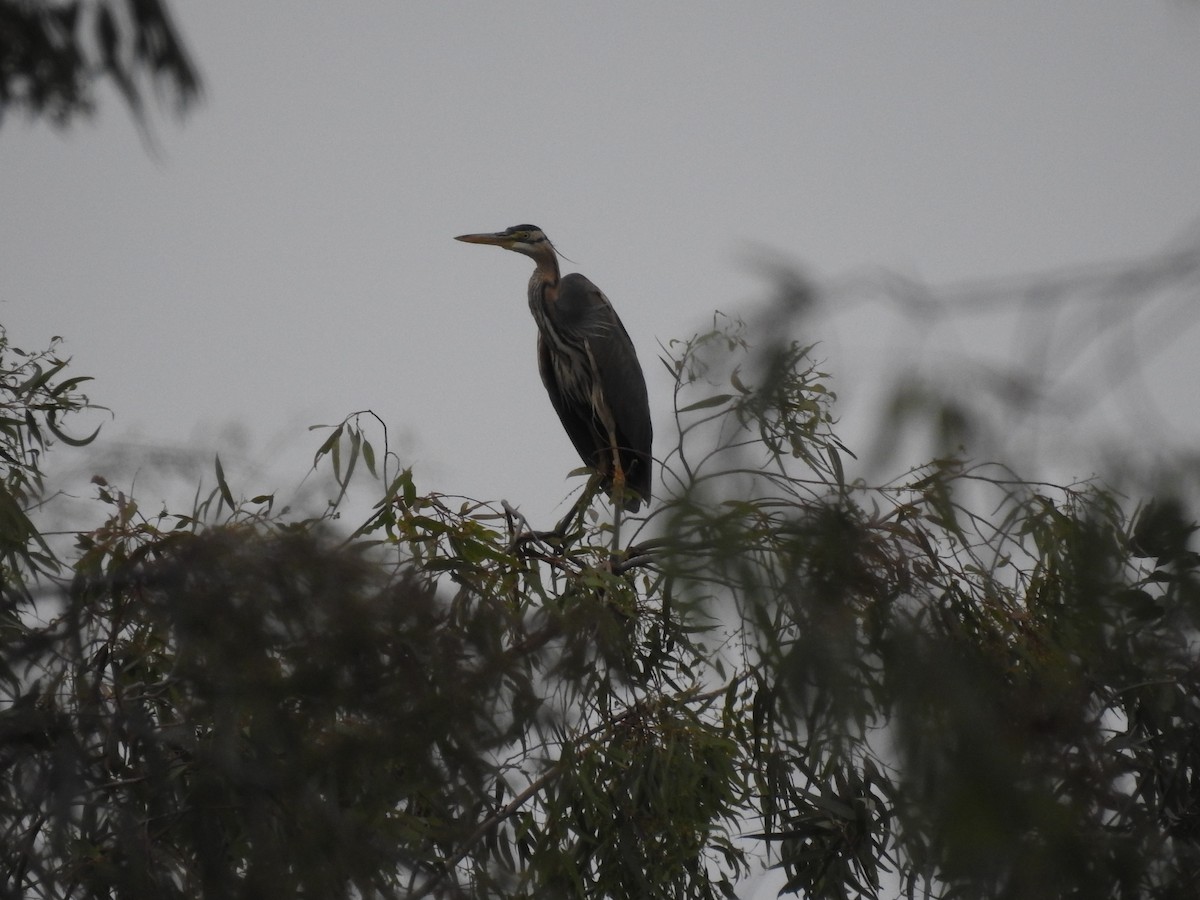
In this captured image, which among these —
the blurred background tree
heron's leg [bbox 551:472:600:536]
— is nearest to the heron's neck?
heron's leg [bbox 551:472:600:536]

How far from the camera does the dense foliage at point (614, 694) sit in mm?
998

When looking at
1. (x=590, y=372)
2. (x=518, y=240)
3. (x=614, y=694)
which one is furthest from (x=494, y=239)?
(x=614, y=694)

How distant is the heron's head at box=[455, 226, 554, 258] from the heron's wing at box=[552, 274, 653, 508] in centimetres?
29

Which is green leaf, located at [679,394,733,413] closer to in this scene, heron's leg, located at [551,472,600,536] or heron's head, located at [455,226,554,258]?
heron's leg, located at [551,472,600,536]

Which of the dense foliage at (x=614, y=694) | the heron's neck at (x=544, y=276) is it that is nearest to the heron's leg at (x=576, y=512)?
the dense foliage at (x=614, y=694)

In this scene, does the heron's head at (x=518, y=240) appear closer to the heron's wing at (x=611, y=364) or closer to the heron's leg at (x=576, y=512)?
the heron's wing at (x=611, y=364)

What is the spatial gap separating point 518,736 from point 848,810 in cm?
64

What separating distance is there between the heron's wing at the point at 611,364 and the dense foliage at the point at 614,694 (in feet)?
7.59

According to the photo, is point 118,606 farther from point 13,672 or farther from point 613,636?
point 613,636

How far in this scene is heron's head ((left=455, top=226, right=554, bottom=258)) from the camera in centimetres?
555

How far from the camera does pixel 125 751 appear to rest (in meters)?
2.01

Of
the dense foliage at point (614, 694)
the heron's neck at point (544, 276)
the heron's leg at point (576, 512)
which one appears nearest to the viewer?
the dense foliage at point (614, 694)

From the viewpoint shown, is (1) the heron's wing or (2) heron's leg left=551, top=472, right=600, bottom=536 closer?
(2) heron's leg left=551, top=472, right=600, bottom=536

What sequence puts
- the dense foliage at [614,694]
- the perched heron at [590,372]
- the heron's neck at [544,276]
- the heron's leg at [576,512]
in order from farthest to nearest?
the heron's neck at [544,276] → the perched heron at [590,372] → the heron's leg at [576,512] → the dense foliage at [614,694]
